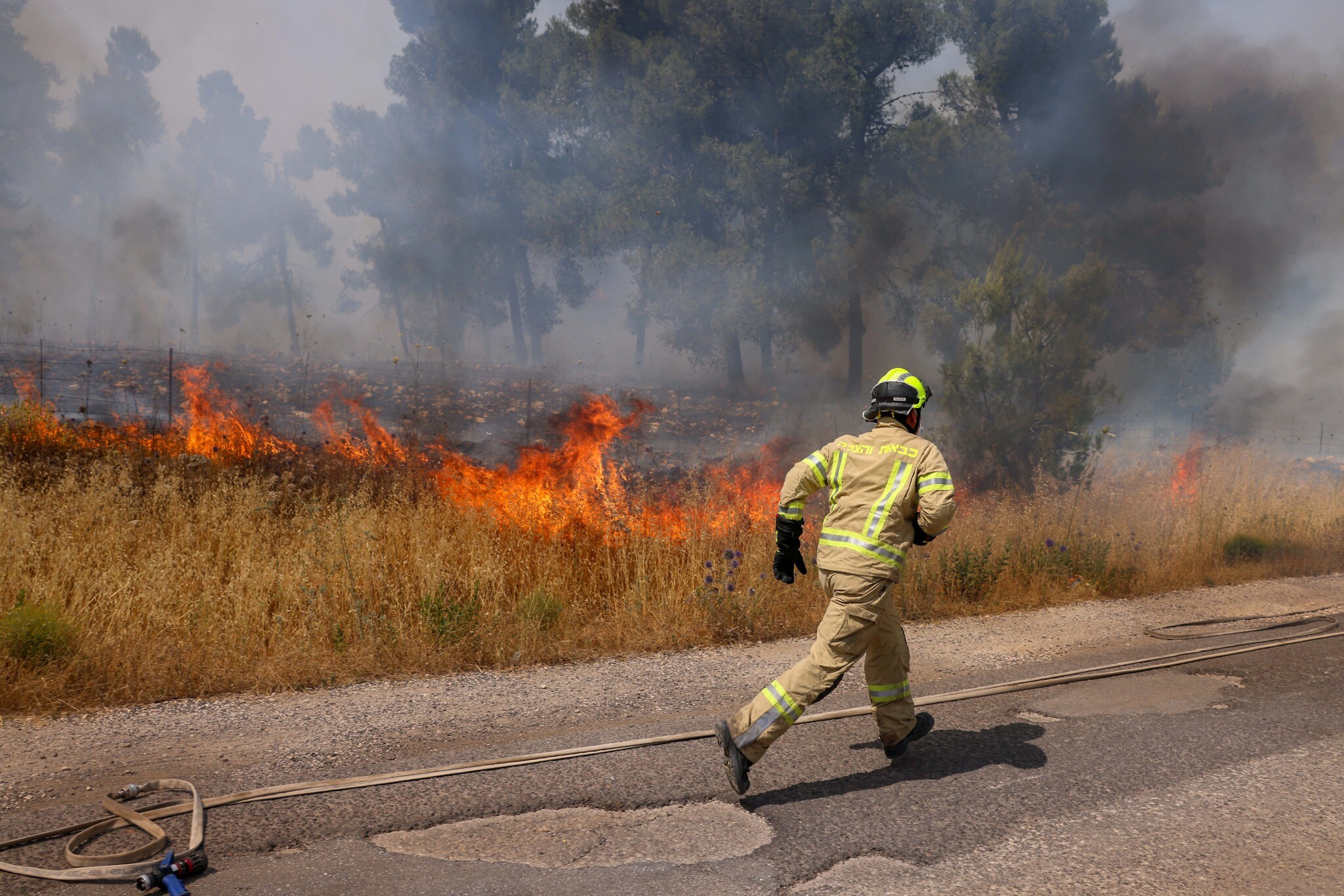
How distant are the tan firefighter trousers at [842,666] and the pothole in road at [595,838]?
361mm

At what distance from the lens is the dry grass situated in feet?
17.6

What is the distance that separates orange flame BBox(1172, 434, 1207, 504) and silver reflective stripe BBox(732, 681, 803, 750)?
30.8ft

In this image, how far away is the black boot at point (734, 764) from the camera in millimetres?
3717

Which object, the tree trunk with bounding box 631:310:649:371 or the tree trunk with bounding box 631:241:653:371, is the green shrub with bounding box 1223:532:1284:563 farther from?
the tree trunk with bounding box 631:310:649:371

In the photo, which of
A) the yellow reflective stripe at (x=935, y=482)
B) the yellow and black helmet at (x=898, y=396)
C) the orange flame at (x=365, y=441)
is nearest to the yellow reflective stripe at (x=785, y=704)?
the yellow reflective stripe at (x=935, y=482)

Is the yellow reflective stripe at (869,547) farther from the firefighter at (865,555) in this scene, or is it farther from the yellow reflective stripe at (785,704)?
the yellow reflective stripe at (785,704)

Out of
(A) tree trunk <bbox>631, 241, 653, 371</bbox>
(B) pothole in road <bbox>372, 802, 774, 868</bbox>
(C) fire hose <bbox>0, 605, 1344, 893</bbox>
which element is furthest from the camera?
(A) tree trunk <bbox>631, 241, 653, 371</bbox>

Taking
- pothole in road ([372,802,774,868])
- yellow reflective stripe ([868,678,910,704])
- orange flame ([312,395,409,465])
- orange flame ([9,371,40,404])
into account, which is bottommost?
pothole in road ([372,802,774,868])

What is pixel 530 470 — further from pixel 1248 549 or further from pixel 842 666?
pixel 1248 549

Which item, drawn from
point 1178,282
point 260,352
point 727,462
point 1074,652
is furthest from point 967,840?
point 260,352

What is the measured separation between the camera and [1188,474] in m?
13.1

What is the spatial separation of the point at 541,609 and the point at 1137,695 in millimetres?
3818

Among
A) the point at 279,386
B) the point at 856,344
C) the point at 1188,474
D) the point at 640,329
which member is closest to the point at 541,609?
the point at 279,386

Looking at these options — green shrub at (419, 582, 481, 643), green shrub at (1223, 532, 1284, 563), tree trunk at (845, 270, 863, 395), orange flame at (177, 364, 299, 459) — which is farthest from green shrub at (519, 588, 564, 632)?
tree trunk at (845, 270, 863, 395)
